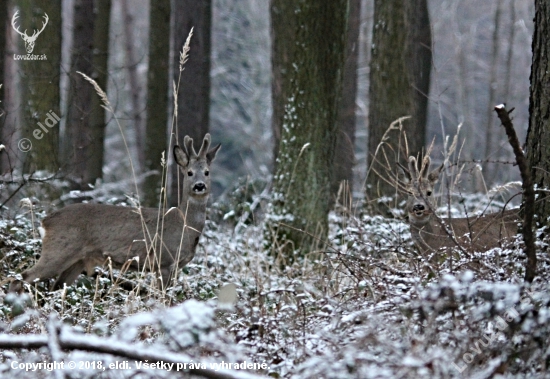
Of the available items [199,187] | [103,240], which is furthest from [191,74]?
[103,240]

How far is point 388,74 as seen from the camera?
10.2 meters

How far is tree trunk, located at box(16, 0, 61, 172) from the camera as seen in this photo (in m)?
8.41

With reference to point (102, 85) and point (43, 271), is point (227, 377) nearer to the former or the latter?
point (43, 271)

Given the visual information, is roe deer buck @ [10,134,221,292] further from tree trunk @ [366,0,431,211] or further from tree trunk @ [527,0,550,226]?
tree trunk @ [527,0,550,226]

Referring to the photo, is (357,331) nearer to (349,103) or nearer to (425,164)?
(425,164)

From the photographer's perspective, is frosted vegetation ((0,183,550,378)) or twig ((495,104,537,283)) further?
twig ((495,104,537,283))

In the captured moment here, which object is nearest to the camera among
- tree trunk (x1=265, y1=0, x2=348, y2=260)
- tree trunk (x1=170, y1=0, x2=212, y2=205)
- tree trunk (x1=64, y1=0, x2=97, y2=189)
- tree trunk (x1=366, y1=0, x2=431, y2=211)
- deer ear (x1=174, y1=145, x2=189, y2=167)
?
deer ear (x1=174, y1=145, x2=189, y2=167)

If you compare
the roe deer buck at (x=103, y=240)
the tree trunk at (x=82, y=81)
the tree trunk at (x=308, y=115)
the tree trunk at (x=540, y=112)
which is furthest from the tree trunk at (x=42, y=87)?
the tree trunk at (x=540, y=112)

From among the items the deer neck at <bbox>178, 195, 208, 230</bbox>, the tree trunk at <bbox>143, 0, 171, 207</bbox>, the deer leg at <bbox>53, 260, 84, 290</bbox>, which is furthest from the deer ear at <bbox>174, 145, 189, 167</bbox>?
the tree trunk at <bbox>143, 0, 171, 207</bbox>

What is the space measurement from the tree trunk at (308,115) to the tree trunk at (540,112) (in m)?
3.93

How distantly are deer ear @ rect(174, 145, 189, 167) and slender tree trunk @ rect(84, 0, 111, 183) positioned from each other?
2.69 m

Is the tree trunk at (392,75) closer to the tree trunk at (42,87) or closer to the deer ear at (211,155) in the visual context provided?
the deer ear at (211,155)

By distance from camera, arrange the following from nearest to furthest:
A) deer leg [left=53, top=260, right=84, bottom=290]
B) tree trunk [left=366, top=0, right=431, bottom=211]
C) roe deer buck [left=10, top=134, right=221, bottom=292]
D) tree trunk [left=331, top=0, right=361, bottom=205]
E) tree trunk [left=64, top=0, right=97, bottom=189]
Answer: roe deer buck [left=10, top=134, right=221, bottom=292] < deer leg [left=53, top=260, right=84, bottom=290] < tree trunk [left=64, top=0, right=97, bottom=189] < tree trunk [left=366, top=0, right=431, bottom=211] < tree trunk [left=331, top=0, right=361, bottom=205]

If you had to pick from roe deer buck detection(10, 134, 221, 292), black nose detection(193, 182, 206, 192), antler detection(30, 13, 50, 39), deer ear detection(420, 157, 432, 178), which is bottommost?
roe deer buck detection(10, 134, 221, 292)
